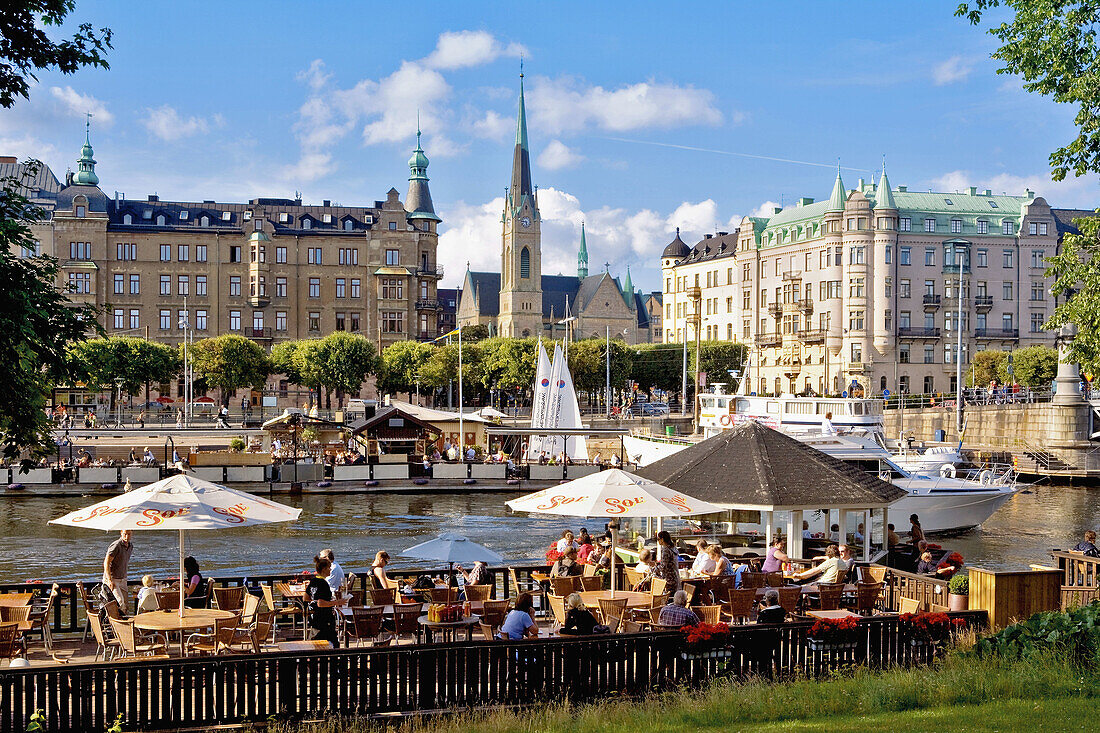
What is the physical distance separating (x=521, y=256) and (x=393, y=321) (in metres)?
56.7

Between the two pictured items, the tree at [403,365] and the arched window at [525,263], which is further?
the arched window at [525,263]

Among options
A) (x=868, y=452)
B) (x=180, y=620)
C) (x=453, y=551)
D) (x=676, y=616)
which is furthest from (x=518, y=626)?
(x=868, y=452)

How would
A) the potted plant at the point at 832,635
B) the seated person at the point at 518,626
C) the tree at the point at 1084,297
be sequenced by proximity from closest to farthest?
1. the potted plant at the point at 832,635
2. the seated person at the point at 518,626
3. the tree at the point at 1084,297

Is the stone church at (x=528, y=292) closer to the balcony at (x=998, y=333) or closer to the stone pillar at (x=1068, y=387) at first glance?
the balcony at (x=998, y=333)

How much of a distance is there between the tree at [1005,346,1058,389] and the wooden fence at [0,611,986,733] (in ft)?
253

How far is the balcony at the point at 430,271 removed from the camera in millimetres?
119125

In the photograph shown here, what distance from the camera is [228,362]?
94.1 m

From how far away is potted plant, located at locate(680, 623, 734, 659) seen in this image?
510 inches

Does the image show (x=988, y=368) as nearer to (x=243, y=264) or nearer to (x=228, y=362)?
(x=228, y=362)

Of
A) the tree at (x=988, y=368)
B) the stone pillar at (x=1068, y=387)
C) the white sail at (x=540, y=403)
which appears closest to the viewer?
the white sail at (x=540, y=403)

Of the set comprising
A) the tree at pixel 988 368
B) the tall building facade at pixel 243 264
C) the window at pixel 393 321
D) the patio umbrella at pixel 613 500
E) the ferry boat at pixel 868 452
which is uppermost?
the tall building facade at pixel 243 264

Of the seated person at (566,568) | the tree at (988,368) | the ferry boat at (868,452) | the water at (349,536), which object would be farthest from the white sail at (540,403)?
the tree at (988,368)

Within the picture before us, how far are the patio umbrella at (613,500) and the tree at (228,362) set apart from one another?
7970 cm

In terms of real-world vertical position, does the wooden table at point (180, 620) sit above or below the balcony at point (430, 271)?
below
